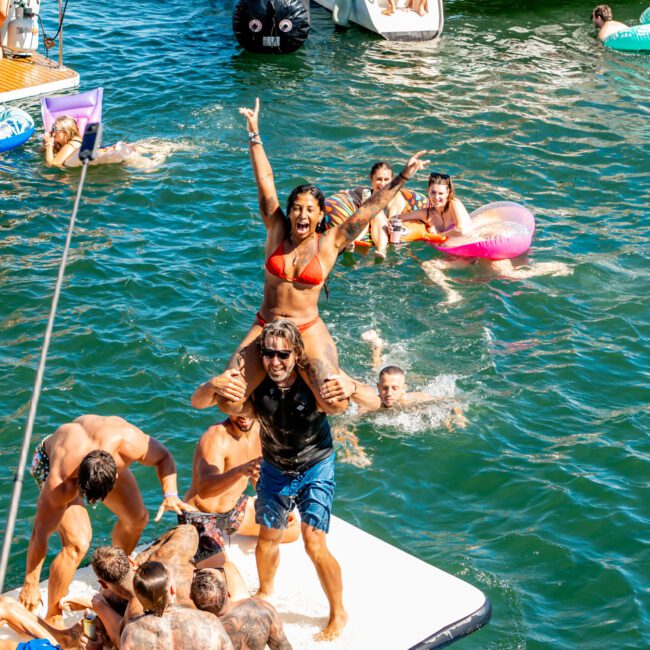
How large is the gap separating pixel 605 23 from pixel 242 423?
16.0 meters

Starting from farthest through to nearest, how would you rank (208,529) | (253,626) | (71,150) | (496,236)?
1. (71,150)
2. (496,236)
3. (208,529)
4. (253,626)

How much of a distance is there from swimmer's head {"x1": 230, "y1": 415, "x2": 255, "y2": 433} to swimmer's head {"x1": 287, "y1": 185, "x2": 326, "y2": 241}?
5.14ft

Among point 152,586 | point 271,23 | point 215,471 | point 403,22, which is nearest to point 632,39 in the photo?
point 403,22

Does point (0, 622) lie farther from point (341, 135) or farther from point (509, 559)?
point (341, 135)

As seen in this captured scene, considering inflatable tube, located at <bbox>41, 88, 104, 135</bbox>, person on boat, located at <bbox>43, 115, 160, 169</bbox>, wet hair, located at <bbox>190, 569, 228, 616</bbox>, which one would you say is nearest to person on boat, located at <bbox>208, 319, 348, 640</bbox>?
wet hair, located at <bbox>190, 569, 228, 616</bbox>

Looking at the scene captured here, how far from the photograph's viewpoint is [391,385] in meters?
9.28

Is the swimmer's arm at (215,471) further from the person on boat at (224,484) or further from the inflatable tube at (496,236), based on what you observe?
the inflatable tube at (496,236)

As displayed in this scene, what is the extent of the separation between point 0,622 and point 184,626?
1.83 metres

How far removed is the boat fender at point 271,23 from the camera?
1889cm

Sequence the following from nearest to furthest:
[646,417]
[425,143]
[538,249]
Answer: [646,417] → [538,249] → [425,143]

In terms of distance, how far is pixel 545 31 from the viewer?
21125mm

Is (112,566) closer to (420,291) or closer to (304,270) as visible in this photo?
(304,270)

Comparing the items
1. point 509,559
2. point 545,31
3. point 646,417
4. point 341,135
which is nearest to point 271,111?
point 341,135

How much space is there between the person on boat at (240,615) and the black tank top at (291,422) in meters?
1.05
